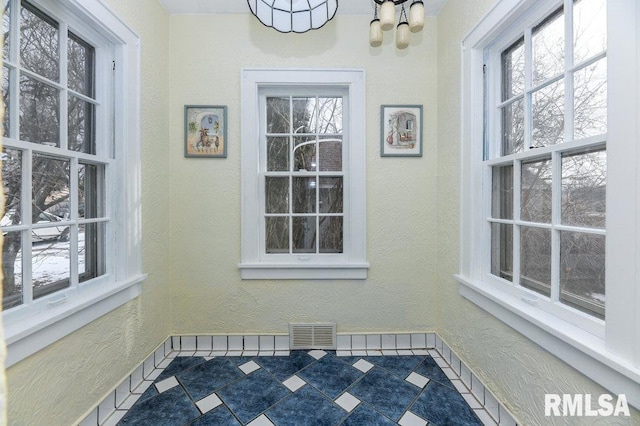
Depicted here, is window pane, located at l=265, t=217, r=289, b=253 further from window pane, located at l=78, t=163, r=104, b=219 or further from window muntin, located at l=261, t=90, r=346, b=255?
window pane, located at l=78, t=163, r=104, b=219

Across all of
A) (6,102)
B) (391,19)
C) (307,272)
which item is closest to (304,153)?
(307,272)

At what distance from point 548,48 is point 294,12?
128 cm

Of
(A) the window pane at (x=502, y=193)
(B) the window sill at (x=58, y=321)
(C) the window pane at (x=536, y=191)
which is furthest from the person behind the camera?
(A) the window pane at (x=502, y=193)

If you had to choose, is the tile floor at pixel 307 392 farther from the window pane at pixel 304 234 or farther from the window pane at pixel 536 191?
the window pane at pixel 536 191

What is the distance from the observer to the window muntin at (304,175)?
88.8 inches

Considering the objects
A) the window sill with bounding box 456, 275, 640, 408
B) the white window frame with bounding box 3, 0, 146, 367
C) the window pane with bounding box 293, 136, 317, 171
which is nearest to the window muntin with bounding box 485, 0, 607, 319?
the window sill with bounding box 456, 275, 640, 408

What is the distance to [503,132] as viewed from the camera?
1.70 metres

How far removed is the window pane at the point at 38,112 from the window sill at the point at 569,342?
2.35 m

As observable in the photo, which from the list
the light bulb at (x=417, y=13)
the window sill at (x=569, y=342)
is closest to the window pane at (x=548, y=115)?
the light bulb at (x=417, y=13)

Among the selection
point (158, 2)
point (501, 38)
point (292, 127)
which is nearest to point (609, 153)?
point (501, 38)

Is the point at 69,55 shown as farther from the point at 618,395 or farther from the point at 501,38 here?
the point at 618,395

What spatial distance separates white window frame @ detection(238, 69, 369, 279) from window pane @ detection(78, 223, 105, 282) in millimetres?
841

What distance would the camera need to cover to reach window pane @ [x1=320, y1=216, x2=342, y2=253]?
2.28 m

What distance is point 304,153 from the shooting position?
7.43 feet
